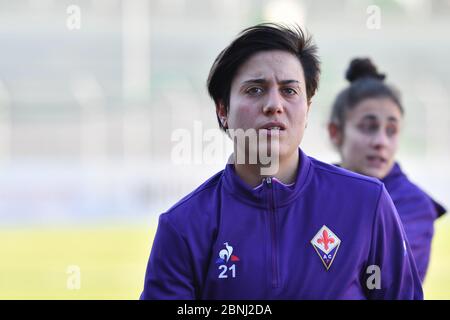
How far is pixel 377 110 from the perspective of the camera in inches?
120

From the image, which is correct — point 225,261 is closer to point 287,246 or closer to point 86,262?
point 287,246

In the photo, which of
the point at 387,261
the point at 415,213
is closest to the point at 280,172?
the point at 387,261

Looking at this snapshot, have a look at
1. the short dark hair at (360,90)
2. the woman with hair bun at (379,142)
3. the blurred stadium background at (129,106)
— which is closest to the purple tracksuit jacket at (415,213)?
the woman with hair bun at (379,142)

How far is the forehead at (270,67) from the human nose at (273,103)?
0.13 feet

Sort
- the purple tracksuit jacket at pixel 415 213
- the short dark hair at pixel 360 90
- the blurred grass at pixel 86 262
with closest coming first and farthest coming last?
1. the purple tracksuit jacket at pixel 415 213
2. the short dark hair at pixel 360 90
3. the blurred grass at pixel 86 262

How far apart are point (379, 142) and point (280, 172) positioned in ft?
3.95

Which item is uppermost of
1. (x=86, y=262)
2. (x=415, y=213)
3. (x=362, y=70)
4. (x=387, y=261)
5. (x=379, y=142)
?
(x=362, y=70)

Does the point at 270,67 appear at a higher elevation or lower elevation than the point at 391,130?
higher

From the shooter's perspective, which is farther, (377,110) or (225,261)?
(377,110)

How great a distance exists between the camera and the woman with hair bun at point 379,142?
9.20ft

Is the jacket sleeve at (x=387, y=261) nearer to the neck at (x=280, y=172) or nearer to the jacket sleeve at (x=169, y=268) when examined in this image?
the neck at (x=280, y=172)
